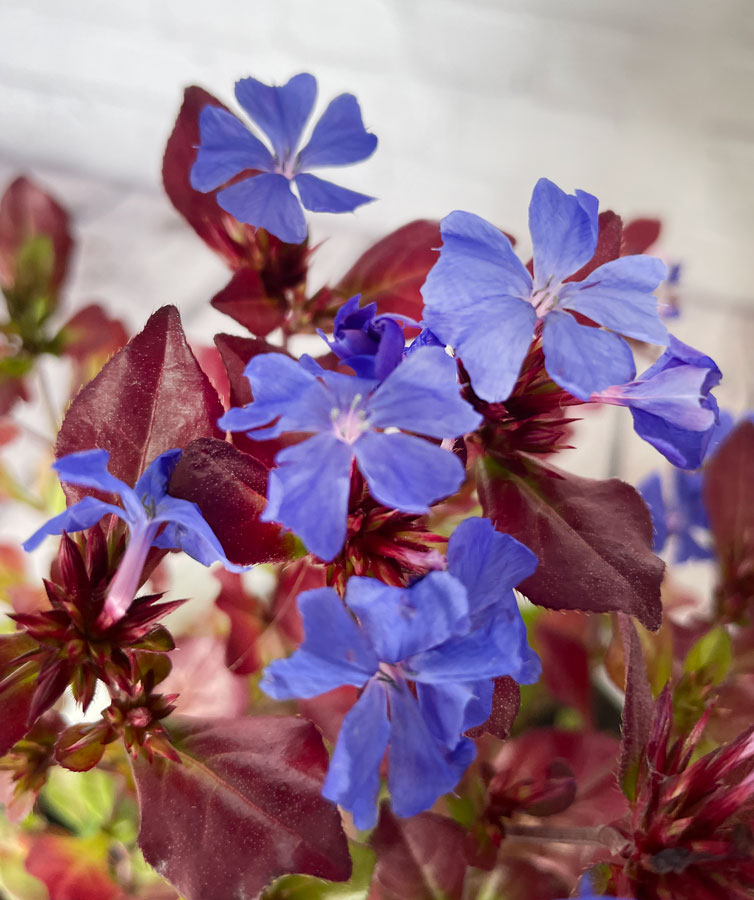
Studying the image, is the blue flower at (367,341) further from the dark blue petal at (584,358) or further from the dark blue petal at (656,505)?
the dark blue petal at (656,505)

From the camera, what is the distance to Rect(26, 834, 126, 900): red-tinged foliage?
16.9 inches

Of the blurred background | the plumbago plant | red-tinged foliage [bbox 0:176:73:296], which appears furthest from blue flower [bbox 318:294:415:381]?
the blurred background

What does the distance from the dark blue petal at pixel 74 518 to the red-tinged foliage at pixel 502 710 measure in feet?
0.48

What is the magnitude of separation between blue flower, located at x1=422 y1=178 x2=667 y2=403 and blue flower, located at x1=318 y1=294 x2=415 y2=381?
0.01m

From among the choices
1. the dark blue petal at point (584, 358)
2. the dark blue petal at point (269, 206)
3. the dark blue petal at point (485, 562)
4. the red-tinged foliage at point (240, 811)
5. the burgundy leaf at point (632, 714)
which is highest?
the dark blue petal at point (269, 206)

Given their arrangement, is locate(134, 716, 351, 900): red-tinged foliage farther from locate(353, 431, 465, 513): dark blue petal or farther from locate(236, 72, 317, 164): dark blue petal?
locate(236, 72, 317, 164): dark blue petal

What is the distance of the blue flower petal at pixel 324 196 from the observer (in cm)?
34

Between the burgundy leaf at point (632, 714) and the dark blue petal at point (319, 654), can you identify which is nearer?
the dark blue petal at point (319, 654)

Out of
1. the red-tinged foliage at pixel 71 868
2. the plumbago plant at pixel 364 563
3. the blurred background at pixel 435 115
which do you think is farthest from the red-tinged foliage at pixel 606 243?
the blurred background at pixel 435 115

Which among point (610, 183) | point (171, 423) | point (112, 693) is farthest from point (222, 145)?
point (610, 183)

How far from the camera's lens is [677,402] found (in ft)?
0.96

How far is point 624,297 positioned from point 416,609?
0.40 ft

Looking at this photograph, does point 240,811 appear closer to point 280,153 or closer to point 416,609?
point 416,609

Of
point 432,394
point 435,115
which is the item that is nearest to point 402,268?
point 432,394
